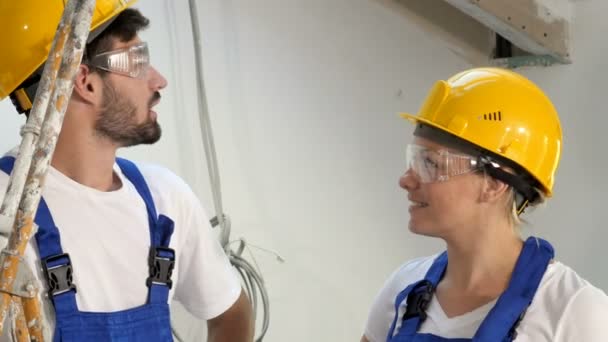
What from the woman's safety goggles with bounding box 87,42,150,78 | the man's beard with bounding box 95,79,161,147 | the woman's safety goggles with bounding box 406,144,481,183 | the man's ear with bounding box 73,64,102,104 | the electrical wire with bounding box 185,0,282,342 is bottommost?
the electrical wire with bounding box 185,0,282,342

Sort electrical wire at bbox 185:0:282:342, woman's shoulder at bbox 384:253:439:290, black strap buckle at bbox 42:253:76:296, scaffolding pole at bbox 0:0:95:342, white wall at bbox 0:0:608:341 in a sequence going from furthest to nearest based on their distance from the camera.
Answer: white wall at bbox 0:0:608:341
electrical wire at bbox 185:0:282:342
woman's shoulder at bbox 384:253:439:290
black strap buckle at bbox 42:253:76:296
scaffolding pole at bbox 0:0:95:342

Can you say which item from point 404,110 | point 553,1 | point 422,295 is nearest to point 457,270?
point 422,295

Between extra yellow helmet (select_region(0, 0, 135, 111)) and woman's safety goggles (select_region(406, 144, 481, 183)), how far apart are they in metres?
0.71

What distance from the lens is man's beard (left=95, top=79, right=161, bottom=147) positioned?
1.54 meters

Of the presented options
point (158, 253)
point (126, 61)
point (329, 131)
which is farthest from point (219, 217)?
point (126, 61)

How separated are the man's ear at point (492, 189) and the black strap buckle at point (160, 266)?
2.22ft

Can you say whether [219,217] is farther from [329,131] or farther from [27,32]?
[27,32]

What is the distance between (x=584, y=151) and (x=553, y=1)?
0.60 meters

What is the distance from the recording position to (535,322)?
134 centimetres

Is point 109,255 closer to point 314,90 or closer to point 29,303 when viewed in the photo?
point 29,303

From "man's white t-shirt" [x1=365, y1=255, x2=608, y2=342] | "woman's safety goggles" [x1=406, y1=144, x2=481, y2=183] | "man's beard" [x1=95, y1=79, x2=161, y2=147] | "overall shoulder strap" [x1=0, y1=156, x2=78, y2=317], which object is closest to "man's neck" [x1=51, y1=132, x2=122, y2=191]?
"man's beard" [x1=95, y1=79, x2=161, y2=147]

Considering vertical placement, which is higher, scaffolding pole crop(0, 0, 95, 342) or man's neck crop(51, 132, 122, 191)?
scaffolding pole crop(0, 0, 95, 342)

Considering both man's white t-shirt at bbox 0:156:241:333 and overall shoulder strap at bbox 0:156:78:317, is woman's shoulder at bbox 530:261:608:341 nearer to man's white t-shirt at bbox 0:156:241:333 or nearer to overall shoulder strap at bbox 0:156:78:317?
man's white t-shirt at bbox 0:156:241:333

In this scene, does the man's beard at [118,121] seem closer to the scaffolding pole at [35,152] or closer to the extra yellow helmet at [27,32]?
the extra yellow helmet at [27,32]
